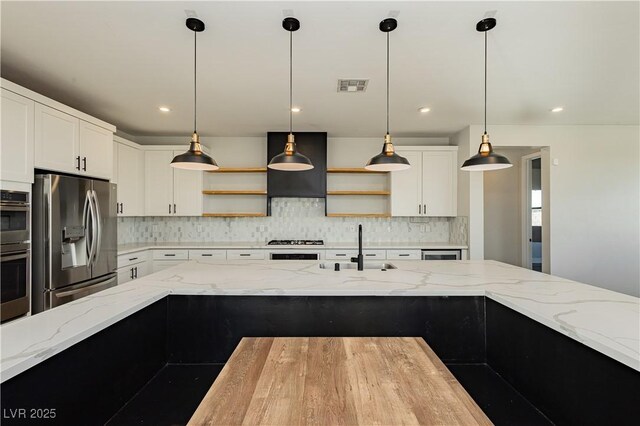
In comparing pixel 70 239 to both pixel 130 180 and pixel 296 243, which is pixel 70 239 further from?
pixel 296 243

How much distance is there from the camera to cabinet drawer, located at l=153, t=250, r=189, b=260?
167 inches

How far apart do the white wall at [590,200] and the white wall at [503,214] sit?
1.28 metres

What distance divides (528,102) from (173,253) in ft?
15.5

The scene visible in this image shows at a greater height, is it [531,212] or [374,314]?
[531,212]

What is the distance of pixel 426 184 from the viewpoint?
4582 mm

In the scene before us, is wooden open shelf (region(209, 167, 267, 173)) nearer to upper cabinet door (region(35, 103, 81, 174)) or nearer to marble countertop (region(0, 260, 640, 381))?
upper cabinet door (region(35, 103, 81, 174))

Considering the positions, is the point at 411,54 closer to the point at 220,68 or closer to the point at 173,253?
the point at 220,68

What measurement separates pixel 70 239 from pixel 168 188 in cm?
187

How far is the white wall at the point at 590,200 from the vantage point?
4.19 metres

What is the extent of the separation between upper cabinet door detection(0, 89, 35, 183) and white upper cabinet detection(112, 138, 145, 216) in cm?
155

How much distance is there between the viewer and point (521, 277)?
2178 mm

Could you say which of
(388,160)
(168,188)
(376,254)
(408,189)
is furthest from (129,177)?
(408,189)

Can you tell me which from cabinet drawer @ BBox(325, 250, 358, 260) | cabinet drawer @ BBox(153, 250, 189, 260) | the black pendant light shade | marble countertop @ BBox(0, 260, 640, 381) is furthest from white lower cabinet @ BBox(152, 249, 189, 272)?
the black pendant light shade

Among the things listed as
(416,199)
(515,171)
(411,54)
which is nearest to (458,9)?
(411,54)
